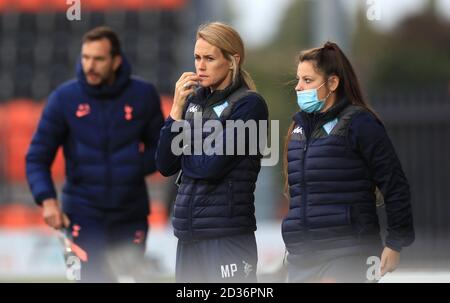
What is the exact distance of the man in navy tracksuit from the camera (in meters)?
7.29

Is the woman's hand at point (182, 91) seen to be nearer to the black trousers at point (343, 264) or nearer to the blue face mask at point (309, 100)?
the blue face mask at point (309, 100)

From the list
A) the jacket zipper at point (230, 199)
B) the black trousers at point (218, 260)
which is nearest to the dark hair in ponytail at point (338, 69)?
the jacket zipper at point (230, 199)

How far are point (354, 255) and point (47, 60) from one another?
60.9 feet

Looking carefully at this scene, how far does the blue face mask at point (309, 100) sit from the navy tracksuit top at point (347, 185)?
62 mm

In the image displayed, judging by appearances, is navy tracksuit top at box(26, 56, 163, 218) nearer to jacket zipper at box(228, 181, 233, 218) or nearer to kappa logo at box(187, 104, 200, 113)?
kappa logo at box(187, 104, 200, 113)

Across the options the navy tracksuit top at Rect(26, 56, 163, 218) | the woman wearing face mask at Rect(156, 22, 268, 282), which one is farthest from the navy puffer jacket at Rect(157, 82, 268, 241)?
the navy tracksuit top at Rect(26, 56, 163, 218)

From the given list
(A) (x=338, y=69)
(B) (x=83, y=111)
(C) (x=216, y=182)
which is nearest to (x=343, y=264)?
(C) (x=216, y=182)

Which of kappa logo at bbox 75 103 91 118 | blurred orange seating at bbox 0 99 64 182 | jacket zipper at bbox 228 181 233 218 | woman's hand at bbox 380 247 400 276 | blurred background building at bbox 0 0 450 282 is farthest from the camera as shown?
blurred orange seating at bbox 0 99 64 182

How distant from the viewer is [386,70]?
35.2 m

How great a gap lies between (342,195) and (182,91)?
34.8 inches
